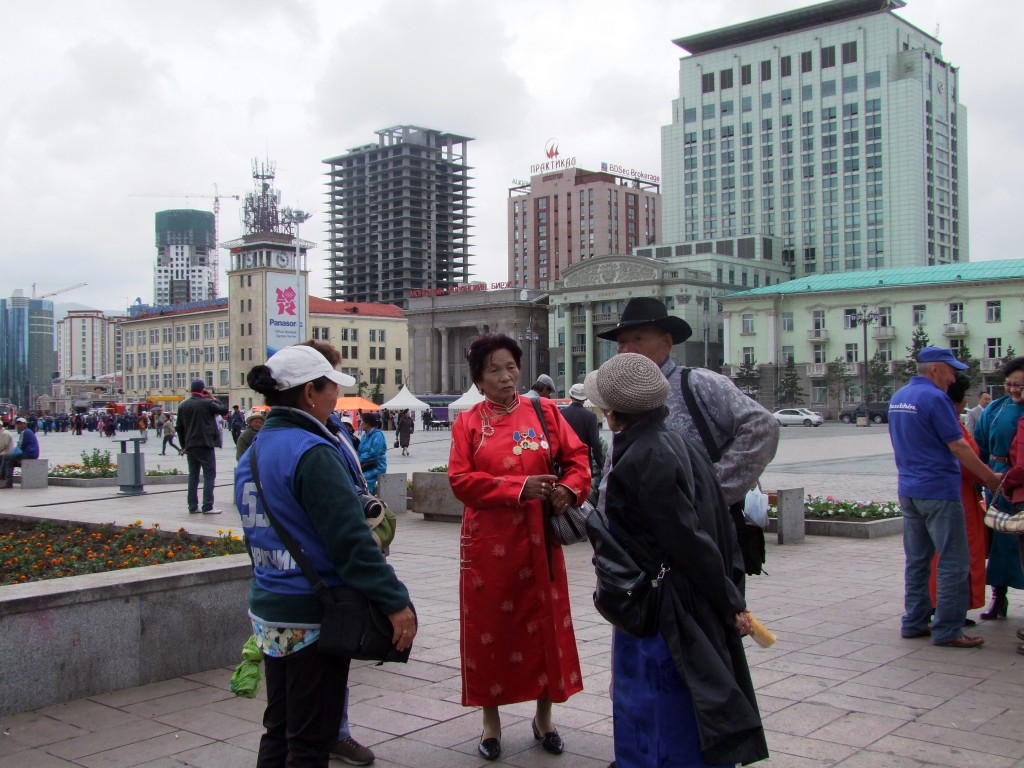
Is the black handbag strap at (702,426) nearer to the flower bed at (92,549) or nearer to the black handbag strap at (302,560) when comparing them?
the black handbag strap at (302,560)

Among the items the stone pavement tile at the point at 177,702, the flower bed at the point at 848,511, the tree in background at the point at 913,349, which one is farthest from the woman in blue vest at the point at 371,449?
the tree in background at the point at 913,349

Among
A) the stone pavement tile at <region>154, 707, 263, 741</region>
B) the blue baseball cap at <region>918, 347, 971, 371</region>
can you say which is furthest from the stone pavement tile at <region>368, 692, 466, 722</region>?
the blue baseball cap at <region>918, 347, 971, 371</region>

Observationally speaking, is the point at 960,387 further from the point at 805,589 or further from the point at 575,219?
the point at 575,219

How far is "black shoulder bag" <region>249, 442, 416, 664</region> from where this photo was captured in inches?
119

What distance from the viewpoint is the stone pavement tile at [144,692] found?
5.04 meters

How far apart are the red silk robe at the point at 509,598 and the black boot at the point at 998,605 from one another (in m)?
3.85

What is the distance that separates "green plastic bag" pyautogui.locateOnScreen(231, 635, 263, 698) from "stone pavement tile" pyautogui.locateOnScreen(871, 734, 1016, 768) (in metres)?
2.60

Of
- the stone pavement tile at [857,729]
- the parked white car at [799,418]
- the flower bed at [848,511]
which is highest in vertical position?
the flower bed at [848,511]

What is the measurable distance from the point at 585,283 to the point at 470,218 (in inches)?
3018

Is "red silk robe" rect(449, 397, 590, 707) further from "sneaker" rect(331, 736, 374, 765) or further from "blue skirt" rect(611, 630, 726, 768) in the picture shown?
"blue skirt" rect(611, 630, 726, 768)

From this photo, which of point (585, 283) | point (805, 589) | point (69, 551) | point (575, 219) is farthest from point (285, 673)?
point (575, 219)

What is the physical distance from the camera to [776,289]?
283 feet

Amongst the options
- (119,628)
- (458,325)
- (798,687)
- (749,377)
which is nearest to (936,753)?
(798,687)

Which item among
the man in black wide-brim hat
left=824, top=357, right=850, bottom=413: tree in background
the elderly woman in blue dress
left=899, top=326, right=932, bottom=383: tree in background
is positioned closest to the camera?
the man in black wide-brim hat
